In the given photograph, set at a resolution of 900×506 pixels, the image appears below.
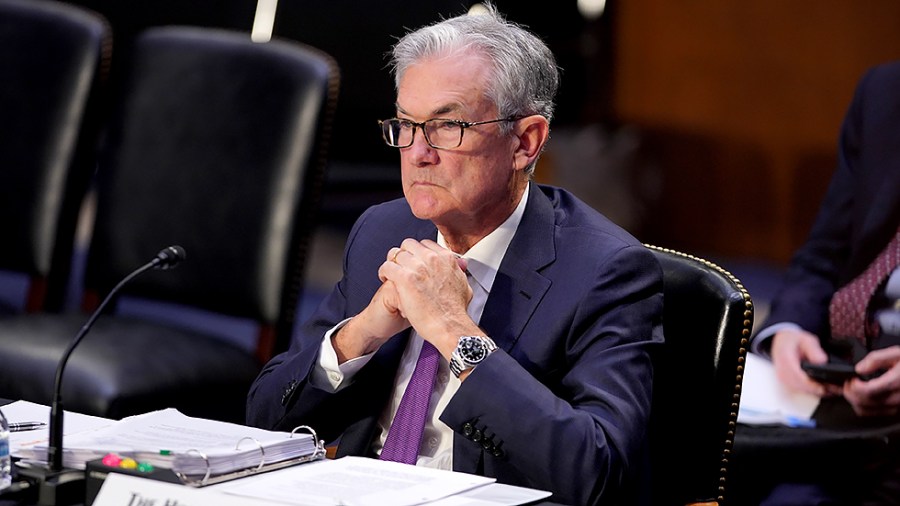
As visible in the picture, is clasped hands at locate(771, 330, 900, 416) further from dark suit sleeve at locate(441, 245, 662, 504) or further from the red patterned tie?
dark suit sleeve at locate(441, 245, 662, 504)

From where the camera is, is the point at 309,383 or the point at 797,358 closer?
the point at 309,383

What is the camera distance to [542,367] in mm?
1875

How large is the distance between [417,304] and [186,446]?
40 centimetres

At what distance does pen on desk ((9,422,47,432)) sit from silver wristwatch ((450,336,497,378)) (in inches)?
22.7

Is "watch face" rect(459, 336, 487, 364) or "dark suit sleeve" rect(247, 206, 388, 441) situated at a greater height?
"watch face" rect(459, 336, 487, 364)

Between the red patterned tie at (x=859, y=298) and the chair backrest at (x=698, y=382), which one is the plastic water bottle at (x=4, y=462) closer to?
the chair backrest at (x=698, y=382)

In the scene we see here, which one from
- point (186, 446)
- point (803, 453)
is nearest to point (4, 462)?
point (186, 446)

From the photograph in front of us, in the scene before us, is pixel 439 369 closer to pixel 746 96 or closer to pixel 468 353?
pixel 468 353

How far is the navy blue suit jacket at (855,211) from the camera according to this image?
2.73m

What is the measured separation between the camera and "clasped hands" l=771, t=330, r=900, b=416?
2.47m

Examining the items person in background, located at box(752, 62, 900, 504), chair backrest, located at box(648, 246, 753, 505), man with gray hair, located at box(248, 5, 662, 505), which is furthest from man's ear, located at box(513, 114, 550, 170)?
person in background, located at box(752, 62, 900, 504)

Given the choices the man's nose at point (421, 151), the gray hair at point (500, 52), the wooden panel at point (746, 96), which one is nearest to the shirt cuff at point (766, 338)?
the gray hair at point (500, 52)

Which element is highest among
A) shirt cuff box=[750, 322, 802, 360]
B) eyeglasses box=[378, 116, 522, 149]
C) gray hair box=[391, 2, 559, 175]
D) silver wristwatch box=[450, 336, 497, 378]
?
gray hair box=[391, 2, 559, 175]

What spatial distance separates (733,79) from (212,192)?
10.5ft
